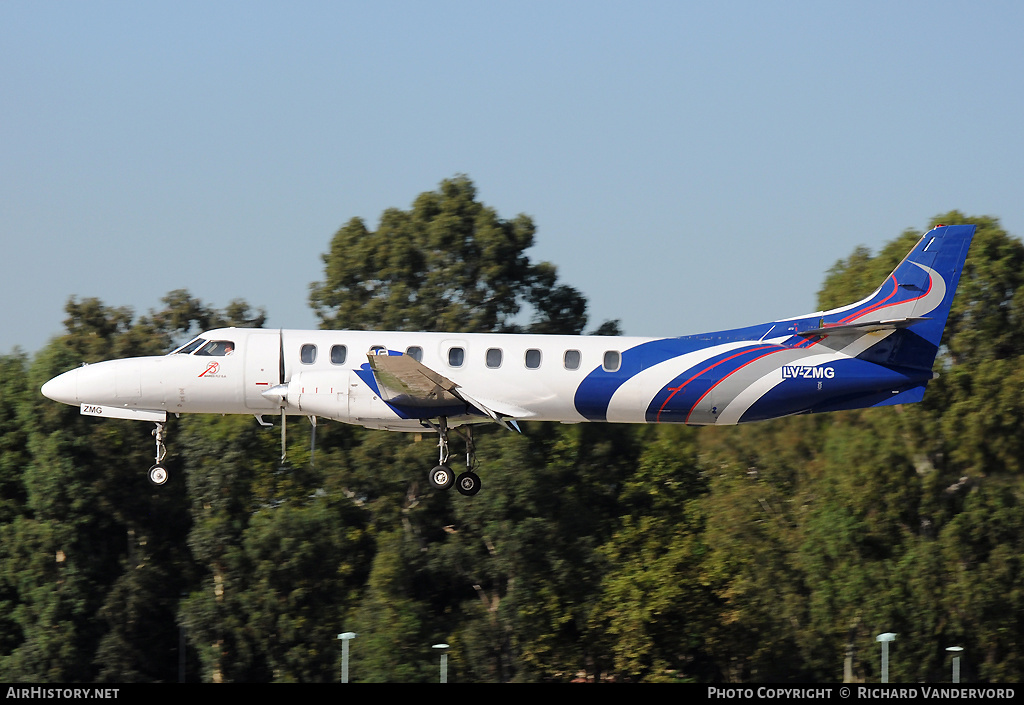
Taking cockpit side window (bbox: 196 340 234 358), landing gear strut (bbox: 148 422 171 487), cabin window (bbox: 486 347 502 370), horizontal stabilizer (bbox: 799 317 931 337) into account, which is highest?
horizontal stabilizer (bbox: 799 317 931 337)

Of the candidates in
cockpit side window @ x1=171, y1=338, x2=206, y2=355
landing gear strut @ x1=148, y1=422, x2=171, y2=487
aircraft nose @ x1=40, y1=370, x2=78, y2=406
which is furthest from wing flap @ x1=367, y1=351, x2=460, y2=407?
aircraft nose @ x1=40, y1=370, x2=78, y2=406

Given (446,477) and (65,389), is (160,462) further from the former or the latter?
(446,477)

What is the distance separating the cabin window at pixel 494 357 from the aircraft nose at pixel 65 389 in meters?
7.76

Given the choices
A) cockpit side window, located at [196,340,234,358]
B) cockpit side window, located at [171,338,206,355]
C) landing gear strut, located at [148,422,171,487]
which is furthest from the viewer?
landing gear strut, located at [148,422,171,487]

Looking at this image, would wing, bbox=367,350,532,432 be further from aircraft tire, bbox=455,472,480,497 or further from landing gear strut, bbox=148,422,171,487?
landing gear strut, bbox=148,422,171,487

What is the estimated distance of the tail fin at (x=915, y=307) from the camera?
21.3 meters

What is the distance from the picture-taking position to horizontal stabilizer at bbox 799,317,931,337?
20906 millimetres

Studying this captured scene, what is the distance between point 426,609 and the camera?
3806cm

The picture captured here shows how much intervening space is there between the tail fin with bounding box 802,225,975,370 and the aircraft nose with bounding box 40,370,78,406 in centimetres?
1338

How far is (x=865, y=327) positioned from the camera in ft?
69.3

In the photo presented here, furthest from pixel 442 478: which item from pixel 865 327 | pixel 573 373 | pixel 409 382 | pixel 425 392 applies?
pixel 865 327

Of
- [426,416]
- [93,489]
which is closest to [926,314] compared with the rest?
[426,416]

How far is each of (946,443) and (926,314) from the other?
1727 centimetres

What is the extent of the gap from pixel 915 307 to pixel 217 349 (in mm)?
12659
